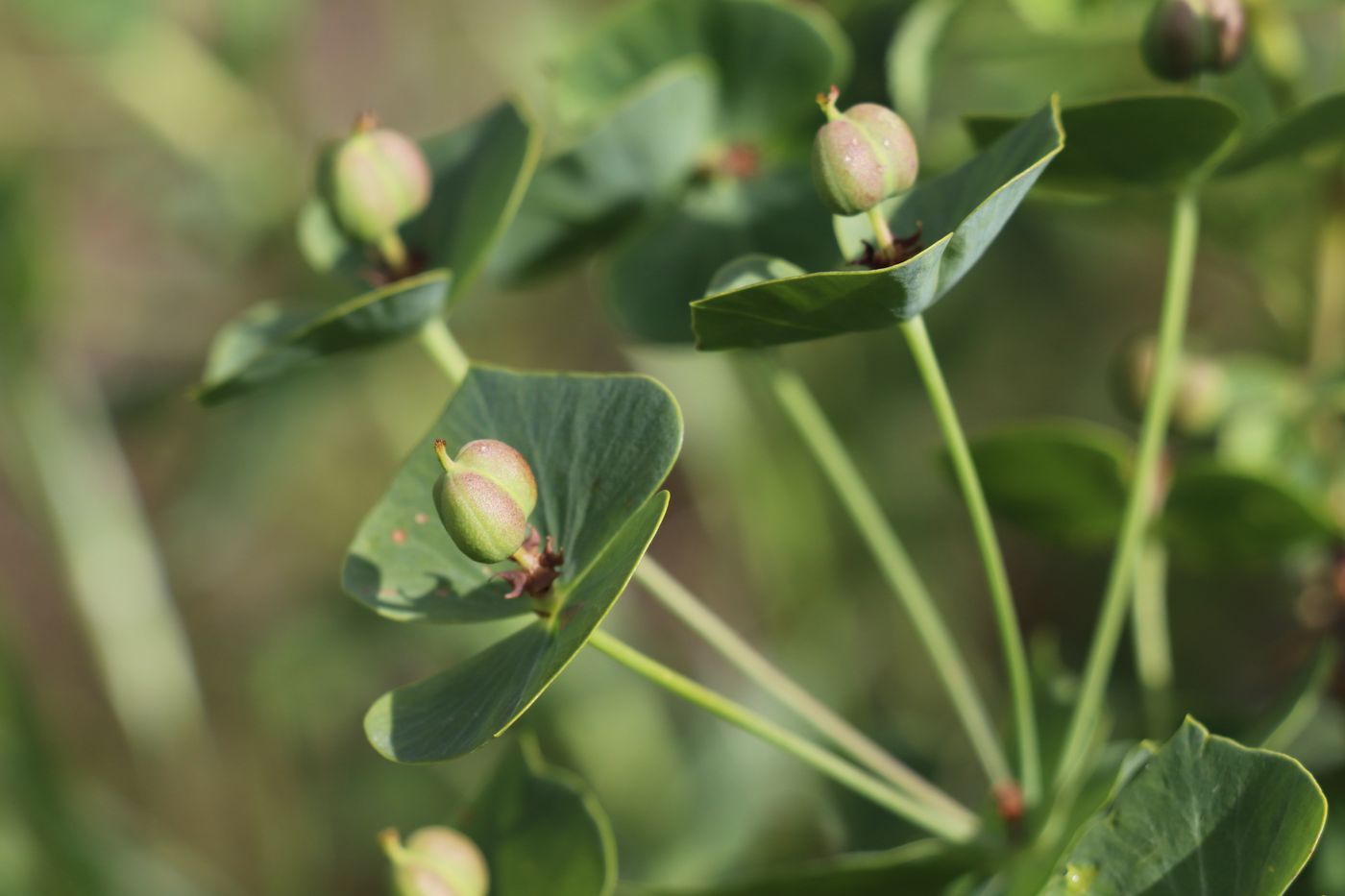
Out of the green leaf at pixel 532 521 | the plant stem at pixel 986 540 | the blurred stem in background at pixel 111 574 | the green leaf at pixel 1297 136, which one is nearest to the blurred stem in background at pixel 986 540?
the plant stem at pixel 986 540

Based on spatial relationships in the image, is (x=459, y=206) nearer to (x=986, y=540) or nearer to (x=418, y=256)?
(x=418, y=256)

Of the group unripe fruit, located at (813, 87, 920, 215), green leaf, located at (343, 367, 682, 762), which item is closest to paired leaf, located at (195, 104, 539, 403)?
green leaf, located at (343, 367, 682, 762)

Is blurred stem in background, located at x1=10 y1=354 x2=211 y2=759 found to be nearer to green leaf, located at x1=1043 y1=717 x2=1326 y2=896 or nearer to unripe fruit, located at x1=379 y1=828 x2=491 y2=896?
unripe fruit, located at x1=379 y1=828 x2=491 y2=896

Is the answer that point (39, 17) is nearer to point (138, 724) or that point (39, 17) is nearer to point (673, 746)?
point (138, 724)

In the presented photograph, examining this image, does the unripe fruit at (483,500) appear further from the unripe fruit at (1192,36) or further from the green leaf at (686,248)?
the unripe fruit at (1192,36)

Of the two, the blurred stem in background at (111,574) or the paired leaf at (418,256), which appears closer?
the paired leaf at (418,256)

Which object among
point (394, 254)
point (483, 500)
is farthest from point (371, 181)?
point (483, 500)

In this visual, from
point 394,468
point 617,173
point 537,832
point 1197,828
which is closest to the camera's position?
point 1197,828
